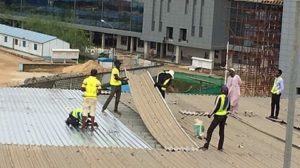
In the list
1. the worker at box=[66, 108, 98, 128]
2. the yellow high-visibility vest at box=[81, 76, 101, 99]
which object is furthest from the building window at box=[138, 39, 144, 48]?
the yellow high-visibility vest at box=[81, 76, 101, 99]

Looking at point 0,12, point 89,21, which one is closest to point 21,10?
point 0,12

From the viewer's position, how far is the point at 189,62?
214 ft

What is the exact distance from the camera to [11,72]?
53906 mm

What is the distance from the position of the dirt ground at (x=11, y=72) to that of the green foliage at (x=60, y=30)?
702 centimetres

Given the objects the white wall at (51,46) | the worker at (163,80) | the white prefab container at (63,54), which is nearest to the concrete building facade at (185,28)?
the white wall at (51,46)

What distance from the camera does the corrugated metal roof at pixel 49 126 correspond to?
1249 centimetres

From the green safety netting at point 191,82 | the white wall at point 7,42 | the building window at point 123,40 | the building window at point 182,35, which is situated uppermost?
the building window at point 182,35

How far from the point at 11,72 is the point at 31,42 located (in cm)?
1208

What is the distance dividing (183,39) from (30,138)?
53.9 m

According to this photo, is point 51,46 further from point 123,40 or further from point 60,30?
point 123,40

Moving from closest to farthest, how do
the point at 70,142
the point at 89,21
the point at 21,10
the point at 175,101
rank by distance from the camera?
the point at 70,142 → the point at 175,101 → the point at 89,21 → the point at 21,10

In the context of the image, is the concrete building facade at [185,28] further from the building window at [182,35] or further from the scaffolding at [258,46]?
the scaffolding at [258,46]

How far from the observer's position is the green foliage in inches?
2707

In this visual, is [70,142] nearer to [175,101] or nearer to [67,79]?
[175,101]
